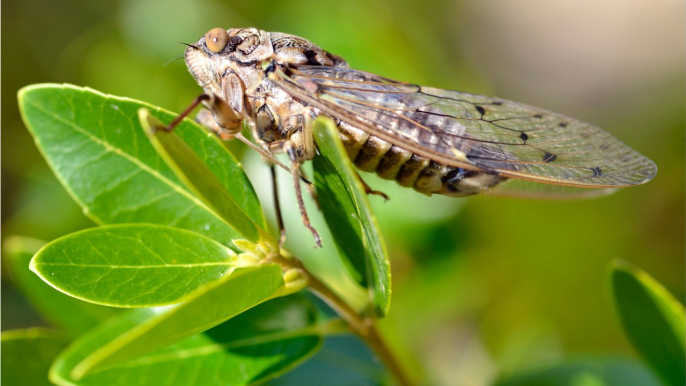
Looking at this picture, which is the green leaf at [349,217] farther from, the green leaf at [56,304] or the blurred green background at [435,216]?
the green leaf at [56,304]

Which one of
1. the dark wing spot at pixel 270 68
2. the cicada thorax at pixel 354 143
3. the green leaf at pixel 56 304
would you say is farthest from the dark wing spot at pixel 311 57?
the green leaf at pixel 56 304

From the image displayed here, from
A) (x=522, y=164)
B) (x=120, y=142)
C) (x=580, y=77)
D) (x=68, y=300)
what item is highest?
(x=580, y=77)

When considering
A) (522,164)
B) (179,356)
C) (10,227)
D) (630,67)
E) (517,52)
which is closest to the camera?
(179,356)

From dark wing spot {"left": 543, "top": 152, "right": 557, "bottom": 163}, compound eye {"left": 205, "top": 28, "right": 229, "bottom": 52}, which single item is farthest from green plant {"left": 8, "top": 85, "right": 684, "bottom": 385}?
compound eye {"left": 205, "top": 28, "right": 229, "bottom": 52}

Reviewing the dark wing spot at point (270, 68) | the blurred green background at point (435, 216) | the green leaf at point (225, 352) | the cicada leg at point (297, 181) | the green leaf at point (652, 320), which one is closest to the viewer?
the green leaf at point (225, 352)

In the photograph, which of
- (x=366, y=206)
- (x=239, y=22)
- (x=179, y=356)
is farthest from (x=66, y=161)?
(x=239, y=22)

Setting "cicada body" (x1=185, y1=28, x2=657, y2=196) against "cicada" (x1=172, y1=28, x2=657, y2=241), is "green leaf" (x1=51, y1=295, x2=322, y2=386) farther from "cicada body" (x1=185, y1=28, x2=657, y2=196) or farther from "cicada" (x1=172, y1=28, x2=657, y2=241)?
"cicada body" (x1=185, y1=28, x2=657, y2=196)

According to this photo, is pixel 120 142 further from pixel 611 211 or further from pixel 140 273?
pixel 611 211

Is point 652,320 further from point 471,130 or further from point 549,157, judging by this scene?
point 471,130
